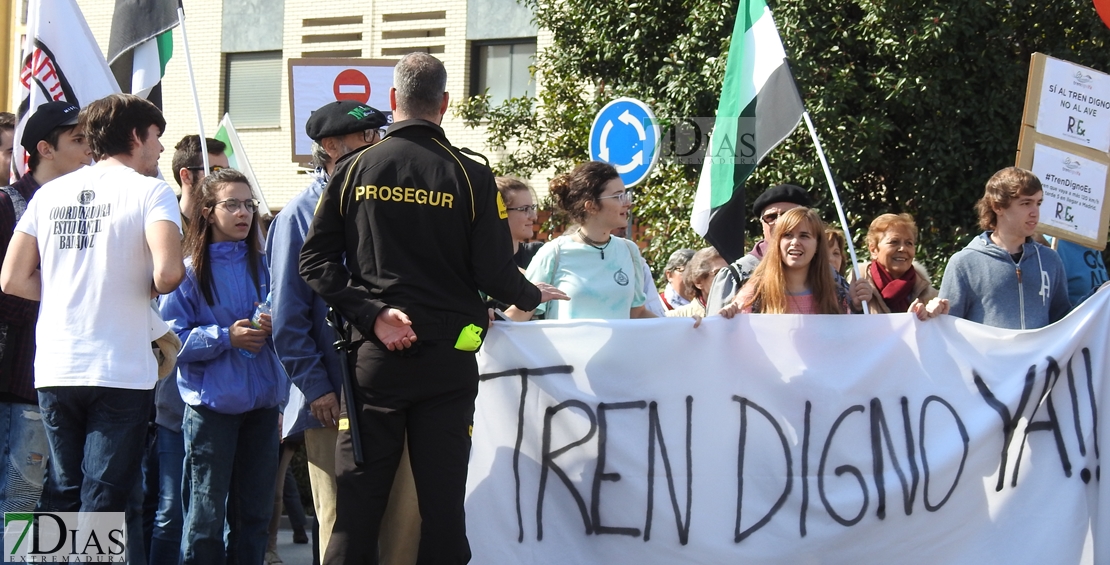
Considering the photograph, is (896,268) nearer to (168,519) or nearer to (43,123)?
(168,519)

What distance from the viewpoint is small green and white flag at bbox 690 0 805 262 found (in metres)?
6.52

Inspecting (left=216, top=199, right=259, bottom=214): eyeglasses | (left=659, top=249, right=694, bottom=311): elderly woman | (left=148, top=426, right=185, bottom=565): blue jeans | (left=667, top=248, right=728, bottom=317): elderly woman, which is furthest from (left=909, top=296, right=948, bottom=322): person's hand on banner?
(left=659, top=249, right=694, bottom=311): elderly woman

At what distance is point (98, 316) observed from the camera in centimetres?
461

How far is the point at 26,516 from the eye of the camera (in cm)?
491

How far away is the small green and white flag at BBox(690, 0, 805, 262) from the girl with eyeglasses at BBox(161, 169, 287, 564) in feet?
7.87

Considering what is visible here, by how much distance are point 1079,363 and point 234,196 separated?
378 cm

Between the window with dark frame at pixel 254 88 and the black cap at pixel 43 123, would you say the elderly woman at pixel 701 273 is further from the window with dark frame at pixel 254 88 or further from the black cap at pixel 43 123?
the window with dark frame at pixel 254 88

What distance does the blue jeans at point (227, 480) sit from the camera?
507cm

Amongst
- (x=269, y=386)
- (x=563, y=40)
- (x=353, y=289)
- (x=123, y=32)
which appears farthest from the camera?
(x=563, y=40)

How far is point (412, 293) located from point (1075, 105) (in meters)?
4.63

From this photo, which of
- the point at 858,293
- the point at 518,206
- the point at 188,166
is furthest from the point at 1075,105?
the point at 188,166

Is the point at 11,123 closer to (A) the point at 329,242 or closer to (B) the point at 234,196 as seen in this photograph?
(B) the point at 234,196

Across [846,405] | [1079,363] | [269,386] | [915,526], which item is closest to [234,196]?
[269,386]

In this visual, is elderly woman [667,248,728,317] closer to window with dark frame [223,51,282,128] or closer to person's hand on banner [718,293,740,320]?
person's hand on banner [718,293,740,320]
